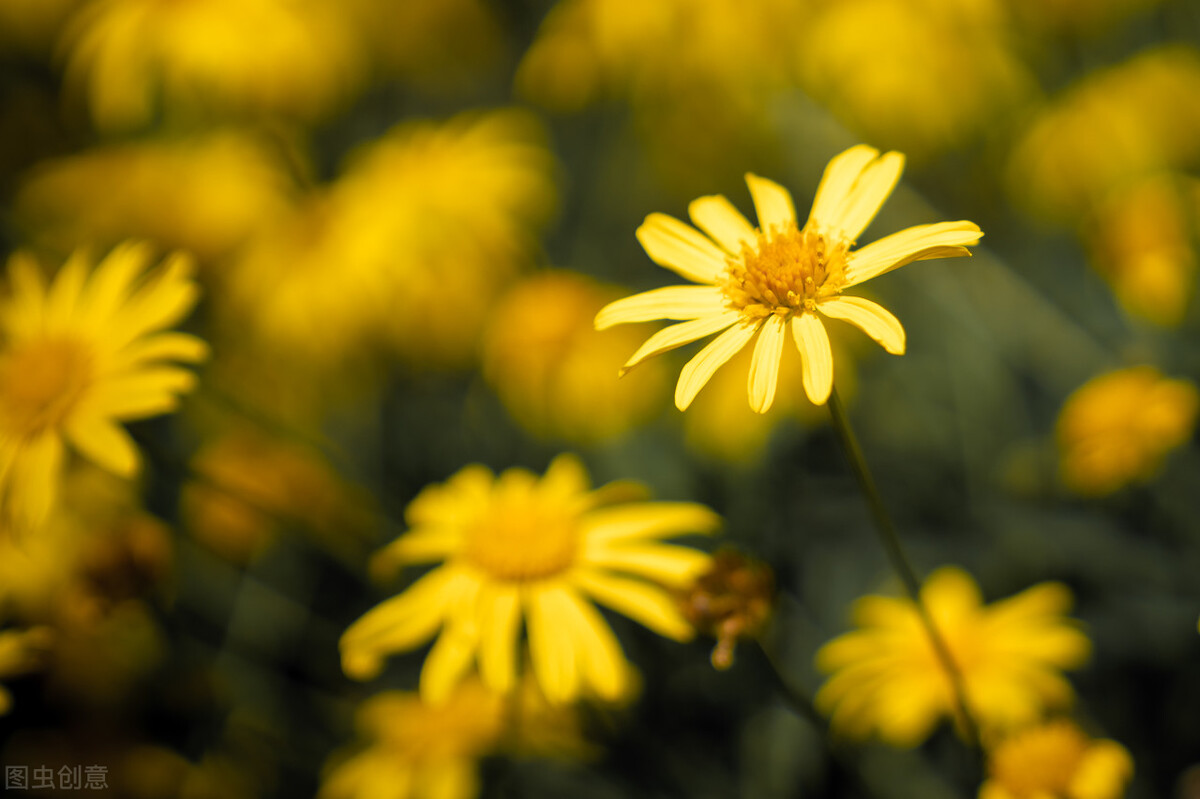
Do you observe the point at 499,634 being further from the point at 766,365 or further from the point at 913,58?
the point at 913,58

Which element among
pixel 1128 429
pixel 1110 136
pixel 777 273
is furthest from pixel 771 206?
pixel 1110 136

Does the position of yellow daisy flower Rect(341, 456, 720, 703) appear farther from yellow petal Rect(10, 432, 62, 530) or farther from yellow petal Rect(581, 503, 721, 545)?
yellow petal Rect(10, 432, 62, 530)

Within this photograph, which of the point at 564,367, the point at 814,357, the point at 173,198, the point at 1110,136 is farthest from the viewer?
the point at 173,198

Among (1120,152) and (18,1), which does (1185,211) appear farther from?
(18,1)

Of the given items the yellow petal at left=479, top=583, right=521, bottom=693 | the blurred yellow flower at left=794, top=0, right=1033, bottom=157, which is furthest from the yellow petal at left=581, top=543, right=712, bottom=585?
the blurred yellow flower at left=794, top=0, right=1033, bottom=157

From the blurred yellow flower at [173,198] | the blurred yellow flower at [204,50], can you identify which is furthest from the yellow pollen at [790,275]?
the blurred yellow flower at [173,198]

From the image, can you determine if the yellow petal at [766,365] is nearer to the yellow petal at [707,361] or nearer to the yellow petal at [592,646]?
the yellow petal at [707,361]

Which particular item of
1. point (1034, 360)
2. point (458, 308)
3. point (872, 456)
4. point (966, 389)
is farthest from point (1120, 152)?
point (458, 308)
